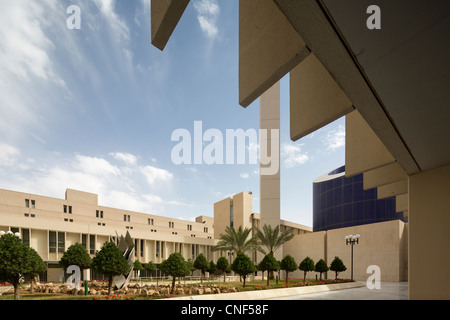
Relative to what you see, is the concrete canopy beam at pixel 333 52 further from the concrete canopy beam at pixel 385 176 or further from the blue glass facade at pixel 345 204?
the blue glass facade at pixel 345 204

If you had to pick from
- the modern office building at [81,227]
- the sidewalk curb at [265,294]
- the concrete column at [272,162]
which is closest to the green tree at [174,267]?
the sidewalk curb at [265,294]

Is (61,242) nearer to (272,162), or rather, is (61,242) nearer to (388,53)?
(272,162)

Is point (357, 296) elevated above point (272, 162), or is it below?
below

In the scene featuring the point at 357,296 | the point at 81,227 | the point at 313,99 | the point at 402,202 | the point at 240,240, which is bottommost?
the point at 357,296

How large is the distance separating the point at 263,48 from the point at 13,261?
1741 cm

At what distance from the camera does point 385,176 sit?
10445 mm

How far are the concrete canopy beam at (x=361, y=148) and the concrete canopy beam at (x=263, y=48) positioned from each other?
14.8 feet

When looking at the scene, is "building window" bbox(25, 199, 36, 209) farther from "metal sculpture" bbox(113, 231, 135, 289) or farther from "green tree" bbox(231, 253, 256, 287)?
"green tree" bbox(231, 253, 256, 287)

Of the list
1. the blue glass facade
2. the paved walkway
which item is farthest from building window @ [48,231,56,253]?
the blue glass facade

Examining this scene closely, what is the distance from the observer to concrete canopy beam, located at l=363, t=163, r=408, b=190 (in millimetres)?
10023

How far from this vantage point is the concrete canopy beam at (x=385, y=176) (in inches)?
395

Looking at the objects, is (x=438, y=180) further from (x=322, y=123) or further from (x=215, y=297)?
(x=215, y=297)

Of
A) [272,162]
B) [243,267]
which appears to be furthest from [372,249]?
[243,267]
